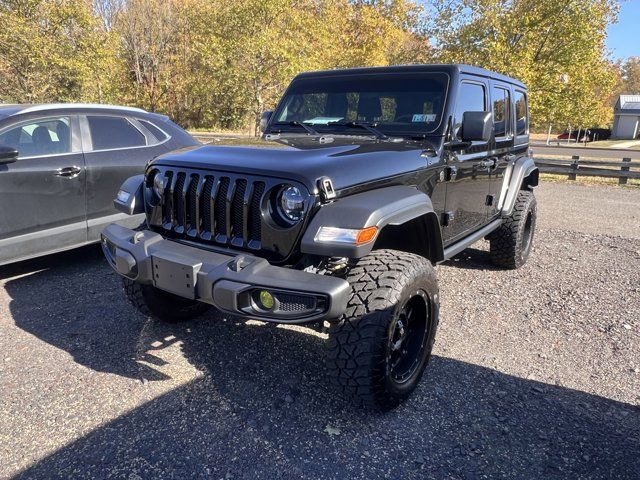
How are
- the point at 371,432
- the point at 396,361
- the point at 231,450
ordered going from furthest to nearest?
the point at 396,361 → the point at 371,432 → the point at 231,450

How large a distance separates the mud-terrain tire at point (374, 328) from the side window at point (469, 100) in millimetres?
1427

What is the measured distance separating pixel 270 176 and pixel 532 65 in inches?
539

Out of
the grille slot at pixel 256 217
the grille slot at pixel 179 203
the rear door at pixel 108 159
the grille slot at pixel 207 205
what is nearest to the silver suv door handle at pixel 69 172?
the rear door at pixel 108 159

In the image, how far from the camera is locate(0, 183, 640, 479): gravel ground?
7.61ft

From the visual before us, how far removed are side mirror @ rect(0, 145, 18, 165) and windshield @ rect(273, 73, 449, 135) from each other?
2.33 meters

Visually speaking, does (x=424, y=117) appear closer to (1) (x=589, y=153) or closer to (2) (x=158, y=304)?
(2) (x=158, y=304)

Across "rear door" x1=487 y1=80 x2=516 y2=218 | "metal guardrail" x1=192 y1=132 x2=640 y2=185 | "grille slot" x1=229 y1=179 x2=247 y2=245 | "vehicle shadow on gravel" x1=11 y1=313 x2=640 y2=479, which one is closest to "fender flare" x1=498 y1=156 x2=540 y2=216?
"rear door" x1=487 y1=80 x2=516 y2=218

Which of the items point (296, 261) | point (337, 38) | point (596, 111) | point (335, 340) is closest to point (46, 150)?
point (296, 261)

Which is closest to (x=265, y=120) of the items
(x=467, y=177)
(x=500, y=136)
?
(x=467, y=177)

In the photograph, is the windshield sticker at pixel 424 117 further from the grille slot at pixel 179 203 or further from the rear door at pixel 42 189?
the rear door at pixel 42 189

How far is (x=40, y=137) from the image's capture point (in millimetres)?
4516

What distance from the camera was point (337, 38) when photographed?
78.9 feet

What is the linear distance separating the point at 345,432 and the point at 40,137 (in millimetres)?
3985

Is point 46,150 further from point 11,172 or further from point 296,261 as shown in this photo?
point 296,261
